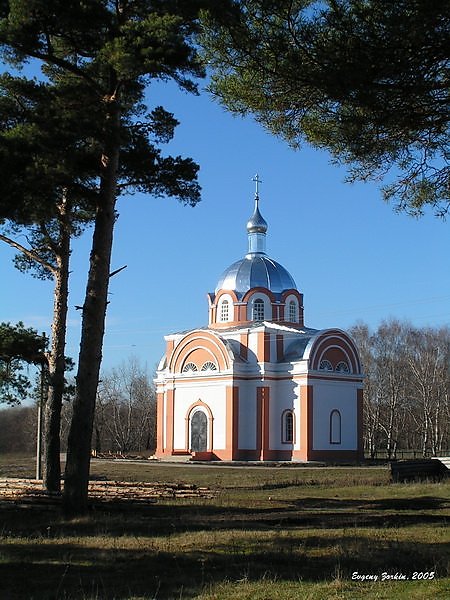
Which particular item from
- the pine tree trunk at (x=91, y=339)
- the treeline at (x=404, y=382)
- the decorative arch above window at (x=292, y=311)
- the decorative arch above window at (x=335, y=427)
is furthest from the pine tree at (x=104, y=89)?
the treeline at (x=404, y=382)

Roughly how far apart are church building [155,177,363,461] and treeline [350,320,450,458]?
7.10 m

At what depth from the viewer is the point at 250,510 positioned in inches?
612

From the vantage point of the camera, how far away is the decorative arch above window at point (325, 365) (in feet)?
141

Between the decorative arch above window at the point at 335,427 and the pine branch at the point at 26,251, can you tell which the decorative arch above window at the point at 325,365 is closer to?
the decorative arch above window at the point at 335,427

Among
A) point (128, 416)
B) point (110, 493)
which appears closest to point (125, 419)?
point (128, 416)

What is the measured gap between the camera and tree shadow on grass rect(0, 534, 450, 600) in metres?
7.46

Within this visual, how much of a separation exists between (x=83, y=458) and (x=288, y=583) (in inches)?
288

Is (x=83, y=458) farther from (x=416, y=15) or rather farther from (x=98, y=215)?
(x=416, y=15)

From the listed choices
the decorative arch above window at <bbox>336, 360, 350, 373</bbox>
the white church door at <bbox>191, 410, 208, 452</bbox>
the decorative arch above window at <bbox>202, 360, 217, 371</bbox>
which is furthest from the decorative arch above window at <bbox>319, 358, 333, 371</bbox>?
the white church door at <bbox>191, 410, 208, 452</bbox>

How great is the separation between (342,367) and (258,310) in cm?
586

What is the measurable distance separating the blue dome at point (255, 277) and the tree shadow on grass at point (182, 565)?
3586 cm

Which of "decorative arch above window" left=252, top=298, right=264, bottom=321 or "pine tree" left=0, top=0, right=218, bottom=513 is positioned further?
"decorative arch above window" left=252, top=298, right=264, bottom=321

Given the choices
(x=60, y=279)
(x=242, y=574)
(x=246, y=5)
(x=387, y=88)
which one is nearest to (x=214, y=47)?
(x=246, y=5)

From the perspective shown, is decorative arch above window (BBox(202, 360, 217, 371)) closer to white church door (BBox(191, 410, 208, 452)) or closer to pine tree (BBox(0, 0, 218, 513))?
white church door (BBox(191, 410, 208, 452))
